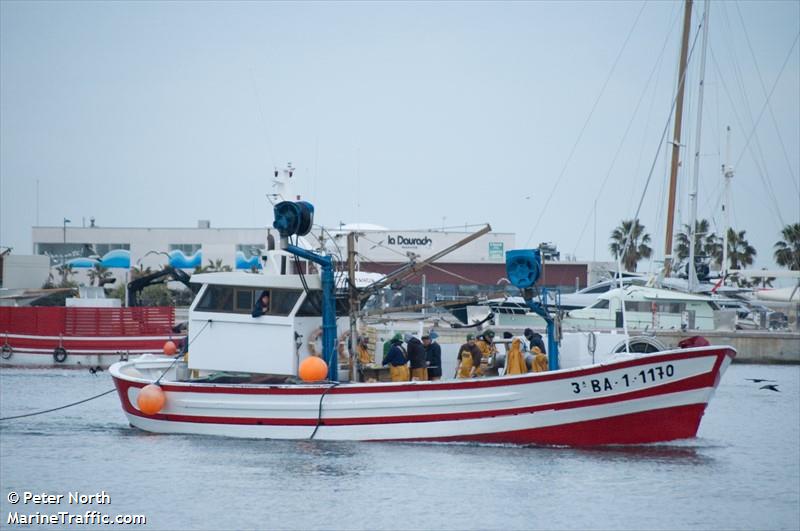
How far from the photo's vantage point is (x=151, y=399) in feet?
77.4

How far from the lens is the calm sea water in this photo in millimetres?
18250

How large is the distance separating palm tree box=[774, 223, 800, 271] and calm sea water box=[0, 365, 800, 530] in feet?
206

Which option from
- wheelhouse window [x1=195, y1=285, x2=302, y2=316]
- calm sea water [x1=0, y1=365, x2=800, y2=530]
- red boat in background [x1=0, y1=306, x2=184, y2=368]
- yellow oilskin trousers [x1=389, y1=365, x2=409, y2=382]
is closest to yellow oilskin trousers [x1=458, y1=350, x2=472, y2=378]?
yellow oilskin trousers [x1=389, y1=365, x2=409, y2=382]

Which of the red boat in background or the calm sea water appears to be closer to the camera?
the calm sea water

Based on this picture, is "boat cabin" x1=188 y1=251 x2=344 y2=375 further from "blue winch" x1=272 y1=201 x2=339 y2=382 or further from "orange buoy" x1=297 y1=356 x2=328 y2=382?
"orange buoy" x1=297 y1=356 x2=328 y2=382

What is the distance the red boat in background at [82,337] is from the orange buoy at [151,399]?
22.0m

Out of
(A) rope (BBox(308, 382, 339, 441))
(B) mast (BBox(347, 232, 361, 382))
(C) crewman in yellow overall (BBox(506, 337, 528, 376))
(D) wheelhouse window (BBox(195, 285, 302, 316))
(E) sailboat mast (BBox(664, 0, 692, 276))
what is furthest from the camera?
(E) sailboat mast (BBox(664, 0, 692, 276))

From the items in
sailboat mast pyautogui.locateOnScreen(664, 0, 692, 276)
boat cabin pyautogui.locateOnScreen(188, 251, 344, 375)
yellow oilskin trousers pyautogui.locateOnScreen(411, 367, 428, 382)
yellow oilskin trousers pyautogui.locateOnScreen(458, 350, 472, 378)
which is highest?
sailboat mast pyautogui.locateOnScreen(664, 0, 692, 276)

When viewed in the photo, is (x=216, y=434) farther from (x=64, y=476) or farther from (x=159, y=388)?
(x=64, y=476)

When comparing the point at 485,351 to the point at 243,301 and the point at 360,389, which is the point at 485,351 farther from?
the point at 243,301

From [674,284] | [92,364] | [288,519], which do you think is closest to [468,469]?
[288,519]

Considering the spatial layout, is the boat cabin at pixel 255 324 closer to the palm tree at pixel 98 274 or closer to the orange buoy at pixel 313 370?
the orange buoy at pixel 313 370

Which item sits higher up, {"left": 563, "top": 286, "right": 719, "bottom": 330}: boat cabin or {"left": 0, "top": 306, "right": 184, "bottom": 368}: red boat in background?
{"left": 563, "top": 286, "right": 719, "bottom": 330}: boat cabin

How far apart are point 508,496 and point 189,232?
220 feet
